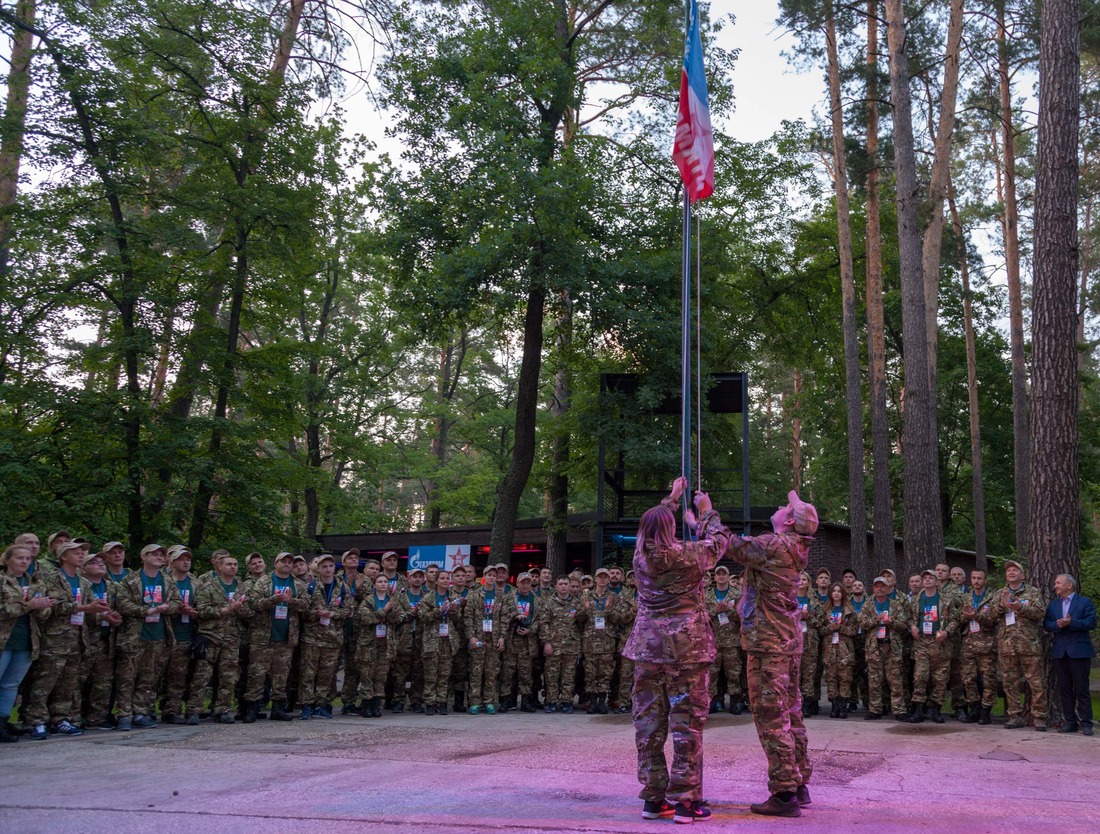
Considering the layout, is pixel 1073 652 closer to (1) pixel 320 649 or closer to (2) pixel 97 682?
(1) pixel 320 649

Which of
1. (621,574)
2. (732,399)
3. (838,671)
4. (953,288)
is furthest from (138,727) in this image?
(953,288)

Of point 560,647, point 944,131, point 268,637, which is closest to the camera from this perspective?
point 268,637

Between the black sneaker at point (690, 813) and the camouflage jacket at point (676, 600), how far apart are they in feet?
2.94

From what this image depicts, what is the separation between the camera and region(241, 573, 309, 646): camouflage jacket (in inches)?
434

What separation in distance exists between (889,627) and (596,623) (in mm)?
4018

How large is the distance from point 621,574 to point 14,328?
1004 cm

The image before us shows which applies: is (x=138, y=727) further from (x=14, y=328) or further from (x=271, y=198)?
(x=271, y=198)

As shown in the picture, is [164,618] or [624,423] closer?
[164,618]

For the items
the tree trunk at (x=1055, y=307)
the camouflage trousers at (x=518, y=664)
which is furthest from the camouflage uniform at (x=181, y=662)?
the tree trunk at (x=1055, y=307)

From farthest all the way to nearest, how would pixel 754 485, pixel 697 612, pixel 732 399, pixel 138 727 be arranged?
pixel 754 485
pixel 732 399
pixel 138 727
pixel 697 612

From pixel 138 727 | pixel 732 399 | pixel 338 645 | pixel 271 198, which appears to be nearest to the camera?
pixel 138 727

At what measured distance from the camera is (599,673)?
1324 cm

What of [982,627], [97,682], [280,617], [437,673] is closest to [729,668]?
[982,627]

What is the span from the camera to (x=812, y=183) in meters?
24.0
